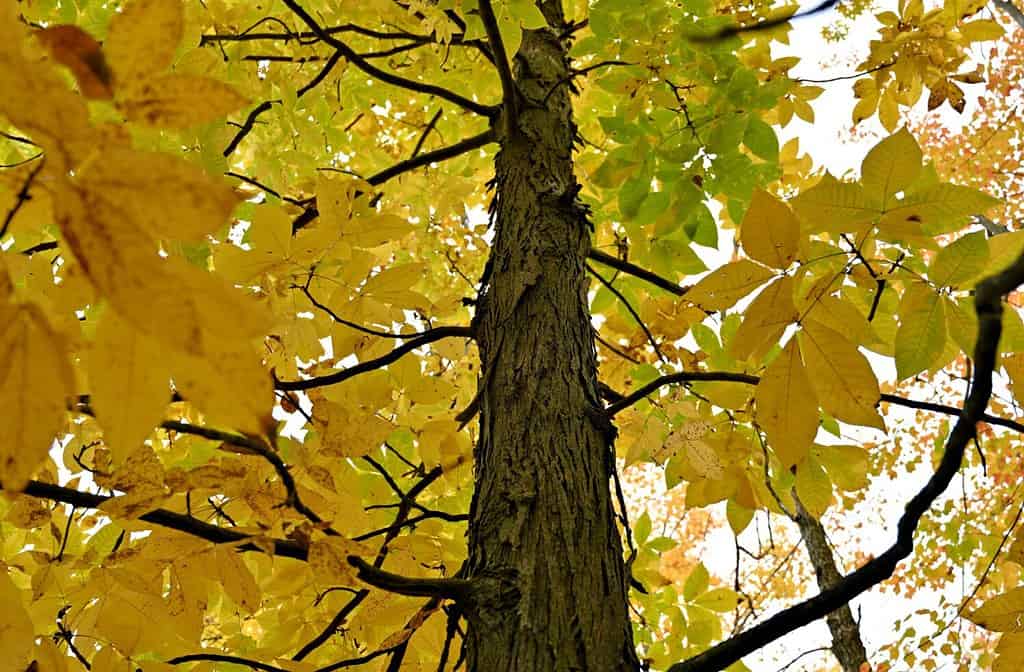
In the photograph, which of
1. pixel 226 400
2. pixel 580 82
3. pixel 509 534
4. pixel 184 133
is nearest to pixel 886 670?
pixel 580 82

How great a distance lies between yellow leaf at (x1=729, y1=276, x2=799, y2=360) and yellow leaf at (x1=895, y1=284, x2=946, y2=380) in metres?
0.21

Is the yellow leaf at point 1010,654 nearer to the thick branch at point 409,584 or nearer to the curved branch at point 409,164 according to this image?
the thick branch at point 409,584

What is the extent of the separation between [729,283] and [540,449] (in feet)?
1.73

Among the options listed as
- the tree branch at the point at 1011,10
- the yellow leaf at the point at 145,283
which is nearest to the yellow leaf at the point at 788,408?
the yellow leaf at the point at 145,283

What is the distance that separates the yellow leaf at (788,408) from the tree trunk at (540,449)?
437 millimetres

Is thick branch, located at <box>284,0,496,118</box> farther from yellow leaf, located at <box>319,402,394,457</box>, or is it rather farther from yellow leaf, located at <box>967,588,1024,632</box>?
yellow leaf, located at <box>967,588,1024,632</box>

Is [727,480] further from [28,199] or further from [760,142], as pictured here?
[28,199]

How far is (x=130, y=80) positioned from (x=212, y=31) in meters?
2.19

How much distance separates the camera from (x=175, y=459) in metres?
1.81

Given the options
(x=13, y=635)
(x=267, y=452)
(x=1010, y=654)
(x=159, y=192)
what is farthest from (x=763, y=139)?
(x=13, y=635)

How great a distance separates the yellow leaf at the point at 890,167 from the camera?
0.88m

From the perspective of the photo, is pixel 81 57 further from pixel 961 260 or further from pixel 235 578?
pixel 961 260

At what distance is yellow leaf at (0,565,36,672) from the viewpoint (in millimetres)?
920

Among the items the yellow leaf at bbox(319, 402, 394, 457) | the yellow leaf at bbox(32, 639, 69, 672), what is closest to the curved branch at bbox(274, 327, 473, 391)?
the yellow leaf at bbox(319, 402, 394, 457)
